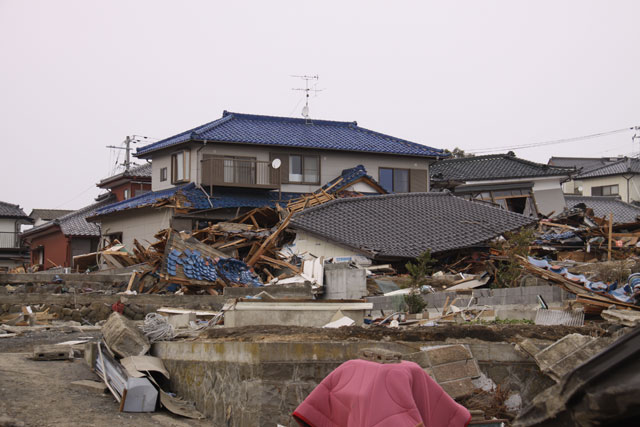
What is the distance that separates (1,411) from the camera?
9.01m

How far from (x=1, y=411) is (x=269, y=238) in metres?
14.6

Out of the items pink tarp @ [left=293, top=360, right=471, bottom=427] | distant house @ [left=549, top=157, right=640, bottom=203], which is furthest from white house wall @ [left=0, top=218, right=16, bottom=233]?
pink tarp @ [left=293, top=360, right=471, bottom=427]

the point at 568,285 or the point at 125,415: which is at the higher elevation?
the point at 568,285

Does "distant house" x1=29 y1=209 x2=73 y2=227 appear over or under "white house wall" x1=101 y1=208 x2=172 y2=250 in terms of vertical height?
over

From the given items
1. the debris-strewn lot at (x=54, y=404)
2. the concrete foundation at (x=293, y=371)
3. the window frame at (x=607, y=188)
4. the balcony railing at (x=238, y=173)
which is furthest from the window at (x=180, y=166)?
the window frame at (x=607, y=188)

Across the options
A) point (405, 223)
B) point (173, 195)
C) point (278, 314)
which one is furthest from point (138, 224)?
point (278, 314)

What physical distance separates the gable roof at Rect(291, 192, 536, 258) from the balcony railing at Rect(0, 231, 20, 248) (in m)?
35.2

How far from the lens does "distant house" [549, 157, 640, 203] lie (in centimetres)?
5025

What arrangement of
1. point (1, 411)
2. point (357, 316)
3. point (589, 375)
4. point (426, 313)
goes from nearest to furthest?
point (589, 375) → point (1, 411) → point (357, 316) → point (426, 313)

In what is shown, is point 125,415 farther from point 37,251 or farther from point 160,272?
point 37,251

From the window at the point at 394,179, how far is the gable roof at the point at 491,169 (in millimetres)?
4462

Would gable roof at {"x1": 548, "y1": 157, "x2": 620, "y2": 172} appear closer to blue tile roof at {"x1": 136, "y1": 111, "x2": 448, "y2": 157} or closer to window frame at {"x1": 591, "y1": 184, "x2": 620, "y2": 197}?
window frame at {"x1": 591, "y1": 184, "x2": 620, "y2": 197}

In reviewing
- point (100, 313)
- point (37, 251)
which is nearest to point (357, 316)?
point (100, 313)

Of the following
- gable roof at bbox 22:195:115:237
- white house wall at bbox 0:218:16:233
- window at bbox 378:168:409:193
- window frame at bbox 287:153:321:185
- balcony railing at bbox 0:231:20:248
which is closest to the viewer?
window frame at bbox 287:153:321:185
